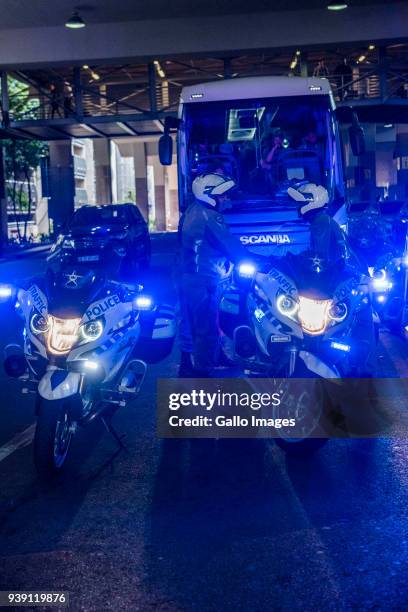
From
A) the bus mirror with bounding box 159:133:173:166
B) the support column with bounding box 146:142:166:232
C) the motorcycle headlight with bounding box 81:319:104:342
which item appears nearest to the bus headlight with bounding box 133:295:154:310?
the motorcycle headlight with bounding box 81:319:104:342

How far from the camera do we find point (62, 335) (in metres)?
5.91

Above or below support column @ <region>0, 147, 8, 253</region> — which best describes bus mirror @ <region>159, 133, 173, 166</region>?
above

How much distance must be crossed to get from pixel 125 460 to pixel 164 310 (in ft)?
3.90

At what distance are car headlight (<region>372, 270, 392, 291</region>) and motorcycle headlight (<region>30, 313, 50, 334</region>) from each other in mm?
5272

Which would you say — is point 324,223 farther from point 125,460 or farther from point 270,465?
point 125,460

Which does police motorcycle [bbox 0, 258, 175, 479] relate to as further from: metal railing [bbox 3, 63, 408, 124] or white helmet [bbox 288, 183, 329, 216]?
metal railing [bbox 3, 63, 408, 124]

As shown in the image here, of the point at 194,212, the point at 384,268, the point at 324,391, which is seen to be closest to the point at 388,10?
the point at 384,268

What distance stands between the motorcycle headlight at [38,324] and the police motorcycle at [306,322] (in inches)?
57.1

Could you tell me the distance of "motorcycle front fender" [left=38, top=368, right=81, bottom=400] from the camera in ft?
18.2

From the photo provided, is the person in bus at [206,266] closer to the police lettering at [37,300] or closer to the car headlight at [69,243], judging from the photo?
the police lettering at [37,300]

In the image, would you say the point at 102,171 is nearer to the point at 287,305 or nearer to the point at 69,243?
the point at 69,243

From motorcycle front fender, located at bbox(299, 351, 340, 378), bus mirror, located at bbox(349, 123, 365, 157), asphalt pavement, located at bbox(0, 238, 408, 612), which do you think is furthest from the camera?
bus mirror, located at bbox(349, 123, 365, 157)

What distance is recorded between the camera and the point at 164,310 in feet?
22.1
